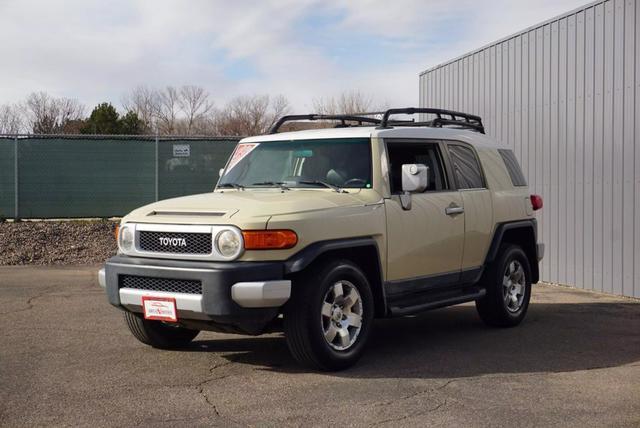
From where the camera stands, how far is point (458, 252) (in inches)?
318

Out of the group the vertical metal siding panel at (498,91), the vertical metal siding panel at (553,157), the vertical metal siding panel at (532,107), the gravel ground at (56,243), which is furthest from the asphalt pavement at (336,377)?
the gravel ground at (56,243)

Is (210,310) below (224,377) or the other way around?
the other way around

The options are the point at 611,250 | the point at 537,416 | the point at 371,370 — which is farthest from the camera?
the point at 611,250

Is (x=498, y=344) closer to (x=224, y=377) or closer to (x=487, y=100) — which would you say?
(x=224, y=377)

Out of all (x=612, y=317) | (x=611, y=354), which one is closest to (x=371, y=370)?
(x=611, y=354)

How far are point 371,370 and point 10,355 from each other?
3.10 m

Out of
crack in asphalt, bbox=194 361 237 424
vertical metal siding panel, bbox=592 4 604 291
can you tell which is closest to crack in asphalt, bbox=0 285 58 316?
crack in asphalt, bbox=194 361 237 424

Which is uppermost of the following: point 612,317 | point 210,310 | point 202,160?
point 202,160

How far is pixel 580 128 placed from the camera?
38.6 ft

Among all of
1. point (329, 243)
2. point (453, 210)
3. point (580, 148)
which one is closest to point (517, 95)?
point (580, 148)

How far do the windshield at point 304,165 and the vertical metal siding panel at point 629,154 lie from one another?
4877mm

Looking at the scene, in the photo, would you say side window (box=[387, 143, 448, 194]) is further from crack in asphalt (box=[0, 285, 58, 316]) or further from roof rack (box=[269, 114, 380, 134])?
crack in asphalt (box=[0, 285, 58, 316])

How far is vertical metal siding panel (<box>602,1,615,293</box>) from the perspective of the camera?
11070 millimetres

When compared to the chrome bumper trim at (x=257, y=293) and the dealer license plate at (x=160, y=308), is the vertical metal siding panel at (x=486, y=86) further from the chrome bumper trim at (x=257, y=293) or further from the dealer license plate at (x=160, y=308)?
the dealer license plate at (x=160, y=308)
